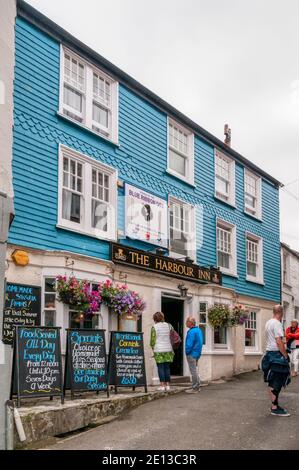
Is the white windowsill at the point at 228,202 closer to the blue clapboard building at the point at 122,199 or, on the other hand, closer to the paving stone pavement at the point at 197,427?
the blue clapboard building at the point at 122,199

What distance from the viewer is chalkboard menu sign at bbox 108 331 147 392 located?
1186 cm

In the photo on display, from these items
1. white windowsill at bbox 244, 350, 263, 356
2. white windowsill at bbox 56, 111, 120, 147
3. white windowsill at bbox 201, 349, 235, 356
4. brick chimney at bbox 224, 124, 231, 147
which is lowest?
white windowsill at bbox 244, 350, 263, 356

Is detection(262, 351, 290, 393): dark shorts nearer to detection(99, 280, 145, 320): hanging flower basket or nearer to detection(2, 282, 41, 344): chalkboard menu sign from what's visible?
detection(99, 280, 145, 320): hanging flower basket

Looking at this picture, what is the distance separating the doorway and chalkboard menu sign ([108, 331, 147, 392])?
4973mm

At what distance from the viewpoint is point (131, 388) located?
1286 cm

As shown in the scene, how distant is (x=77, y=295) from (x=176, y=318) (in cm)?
605

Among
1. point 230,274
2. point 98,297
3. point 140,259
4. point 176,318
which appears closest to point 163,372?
point 98,297

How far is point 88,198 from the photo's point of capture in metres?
14.3

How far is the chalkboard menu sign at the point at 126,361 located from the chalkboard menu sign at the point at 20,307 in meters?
1.70

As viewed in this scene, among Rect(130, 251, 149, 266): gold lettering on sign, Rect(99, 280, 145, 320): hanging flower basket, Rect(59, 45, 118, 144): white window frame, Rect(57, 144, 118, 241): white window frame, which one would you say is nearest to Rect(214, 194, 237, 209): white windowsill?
Rect(130, 251, 149, 266): gold lettering on sign

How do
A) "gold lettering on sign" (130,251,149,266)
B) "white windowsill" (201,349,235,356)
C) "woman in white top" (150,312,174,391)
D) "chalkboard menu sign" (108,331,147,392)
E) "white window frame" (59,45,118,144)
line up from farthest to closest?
"white windowsill" (201,349,235,356)
"gold lettering on sign" (130,251,149,266)
"white window frame" (59,45,118,144)
"woman in white top" (150,312,174,391)
"chalkboard menu sign" (108,331,147,392)

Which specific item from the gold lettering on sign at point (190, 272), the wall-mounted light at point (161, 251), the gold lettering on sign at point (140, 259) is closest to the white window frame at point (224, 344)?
the gold lettering on sign at point (190, 272)

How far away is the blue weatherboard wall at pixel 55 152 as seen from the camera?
1272cm

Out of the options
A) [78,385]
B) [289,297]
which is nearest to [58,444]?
[78,385]
